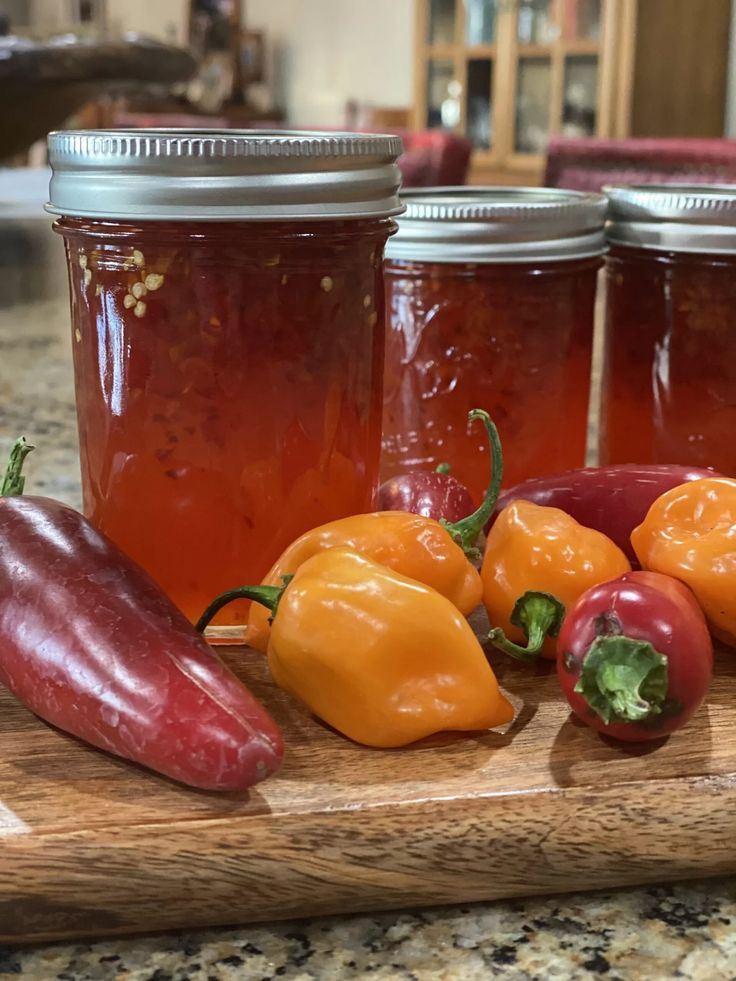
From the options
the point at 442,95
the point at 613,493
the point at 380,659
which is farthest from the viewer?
the point at 442,95

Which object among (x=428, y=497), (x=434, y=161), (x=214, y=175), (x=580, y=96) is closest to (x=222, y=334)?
(x=214, y=175)

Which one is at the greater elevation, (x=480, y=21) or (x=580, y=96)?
(x=480, y=21)

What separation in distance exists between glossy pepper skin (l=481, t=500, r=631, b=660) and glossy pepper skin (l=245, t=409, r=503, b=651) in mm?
20

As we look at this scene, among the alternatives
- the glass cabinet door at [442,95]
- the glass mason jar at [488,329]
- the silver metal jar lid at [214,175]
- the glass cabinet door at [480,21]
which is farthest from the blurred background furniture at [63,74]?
the glass cabinet door at [442,95]

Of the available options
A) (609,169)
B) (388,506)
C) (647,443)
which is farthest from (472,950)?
(609,169)

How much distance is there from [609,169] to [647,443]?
1.91m

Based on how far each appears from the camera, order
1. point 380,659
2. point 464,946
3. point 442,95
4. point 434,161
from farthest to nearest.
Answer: point 442,95, point 434,161, point 380,659, point 464,946

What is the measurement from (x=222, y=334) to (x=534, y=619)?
0.90 ft

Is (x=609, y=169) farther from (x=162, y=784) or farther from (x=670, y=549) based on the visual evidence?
(x=162, y=784)

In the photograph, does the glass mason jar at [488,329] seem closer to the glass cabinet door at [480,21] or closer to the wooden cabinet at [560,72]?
the wooden cabinet at [560,72]

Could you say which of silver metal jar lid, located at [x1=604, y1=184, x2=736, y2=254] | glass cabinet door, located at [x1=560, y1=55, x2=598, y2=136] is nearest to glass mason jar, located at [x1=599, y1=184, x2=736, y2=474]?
silver metal jar lid, located at [x1=604, y1=184, x2=736, y2=254]

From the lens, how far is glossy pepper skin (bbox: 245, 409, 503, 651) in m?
0.74

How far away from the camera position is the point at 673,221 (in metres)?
0.95

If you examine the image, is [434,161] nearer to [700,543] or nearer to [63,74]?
[63,74]
